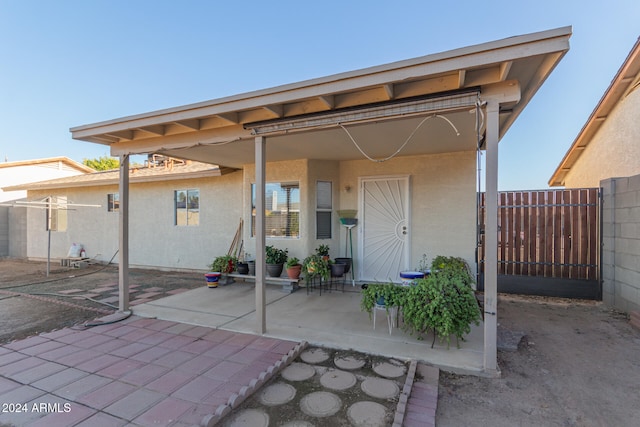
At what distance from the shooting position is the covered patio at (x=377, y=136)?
270cm

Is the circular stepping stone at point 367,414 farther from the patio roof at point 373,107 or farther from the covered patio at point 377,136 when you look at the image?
the patio roof at point 373,107

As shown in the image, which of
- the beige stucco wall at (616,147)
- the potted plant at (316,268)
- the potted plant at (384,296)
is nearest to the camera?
the potted plant at (384,296)

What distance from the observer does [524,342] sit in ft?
11.4

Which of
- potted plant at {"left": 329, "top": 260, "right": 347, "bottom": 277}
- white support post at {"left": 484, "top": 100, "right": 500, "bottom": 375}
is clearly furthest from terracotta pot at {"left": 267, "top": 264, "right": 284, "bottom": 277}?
white support post at {"left": 484, "top": 100, "right": 500, "bottom": 375}

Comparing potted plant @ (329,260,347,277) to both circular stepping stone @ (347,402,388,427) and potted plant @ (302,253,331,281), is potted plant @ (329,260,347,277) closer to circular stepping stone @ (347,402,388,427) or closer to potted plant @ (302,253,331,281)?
potted plant @ (302,253,331,281)

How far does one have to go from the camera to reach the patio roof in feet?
8.20

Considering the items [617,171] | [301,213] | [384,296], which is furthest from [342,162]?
[617,171]

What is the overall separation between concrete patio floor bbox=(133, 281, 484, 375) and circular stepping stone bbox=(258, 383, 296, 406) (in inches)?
33.6

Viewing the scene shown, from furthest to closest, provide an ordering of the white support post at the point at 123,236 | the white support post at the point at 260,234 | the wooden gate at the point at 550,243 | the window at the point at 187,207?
the window at the point at 187,207 < the wooden gate at the point at 550,243 < the white support post at the point at 123,236 < the white support post at the point at 260,234

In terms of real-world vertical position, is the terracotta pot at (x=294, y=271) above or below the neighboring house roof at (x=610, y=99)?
below

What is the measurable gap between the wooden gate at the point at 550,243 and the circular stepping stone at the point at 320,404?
4266 mm

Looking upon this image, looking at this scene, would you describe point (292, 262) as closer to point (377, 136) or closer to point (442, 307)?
point (377, 136)

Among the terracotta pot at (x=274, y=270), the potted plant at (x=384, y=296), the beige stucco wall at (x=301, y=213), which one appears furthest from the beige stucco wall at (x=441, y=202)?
the terracotta pot at (x=274, y=270)

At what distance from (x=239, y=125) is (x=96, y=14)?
9.07m
